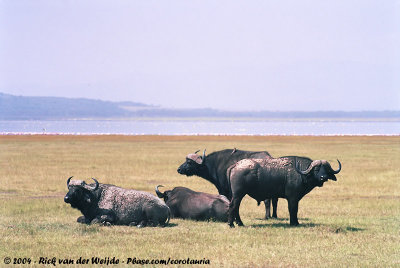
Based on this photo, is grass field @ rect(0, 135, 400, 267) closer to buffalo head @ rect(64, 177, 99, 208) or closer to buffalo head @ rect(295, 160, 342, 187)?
buffalo head @ rect(64, 177, 99, 208)

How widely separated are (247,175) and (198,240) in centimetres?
257

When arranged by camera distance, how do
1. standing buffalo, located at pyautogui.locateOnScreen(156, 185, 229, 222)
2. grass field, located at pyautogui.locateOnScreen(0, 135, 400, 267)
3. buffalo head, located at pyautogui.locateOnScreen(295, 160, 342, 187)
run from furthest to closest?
standing buffalo, located at pyautogui.locateOnScreen(156, 185, 229, 222) < buffalo head, located at pyautogui.locateOnScreen(295, 160, 342, 187) < grass field, located at pyautogui.locateOnScreen(0, 135, 400, 267)

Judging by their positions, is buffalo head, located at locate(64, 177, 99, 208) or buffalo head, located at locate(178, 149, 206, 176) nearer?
buffalo head, located at locate(64, 177, 99, 208)

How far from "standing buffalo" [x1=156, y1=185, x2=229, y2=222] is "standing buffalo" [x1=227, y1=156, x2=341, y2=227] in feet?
2.85

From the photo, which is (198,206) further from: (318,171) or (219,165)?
(318,171)

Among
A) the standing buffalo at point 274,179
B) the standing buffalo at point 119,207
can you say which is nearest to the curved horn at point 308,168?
the standing buffalo at point 274,179

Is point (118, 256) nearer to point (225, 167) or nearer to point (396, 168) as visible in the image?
point (225, 167)

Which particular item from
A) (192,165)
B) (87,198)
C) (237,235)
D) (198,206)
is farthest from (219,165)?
(87,198)

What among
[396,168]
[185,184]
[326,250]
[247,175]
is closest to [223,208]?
[247,175]

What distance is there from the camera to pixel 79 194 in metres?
15.1

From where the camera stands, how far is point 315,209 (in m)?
19.9

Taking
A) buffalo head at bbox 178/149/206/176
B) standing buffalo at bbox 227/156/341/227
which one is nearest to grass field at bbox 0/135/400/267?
standing buffalo at bbox 227/156/341/227

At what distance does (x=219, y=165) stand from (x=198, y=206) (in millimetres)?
1781

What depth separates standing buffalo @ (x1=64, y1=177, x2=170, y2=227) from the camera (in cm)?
1527
